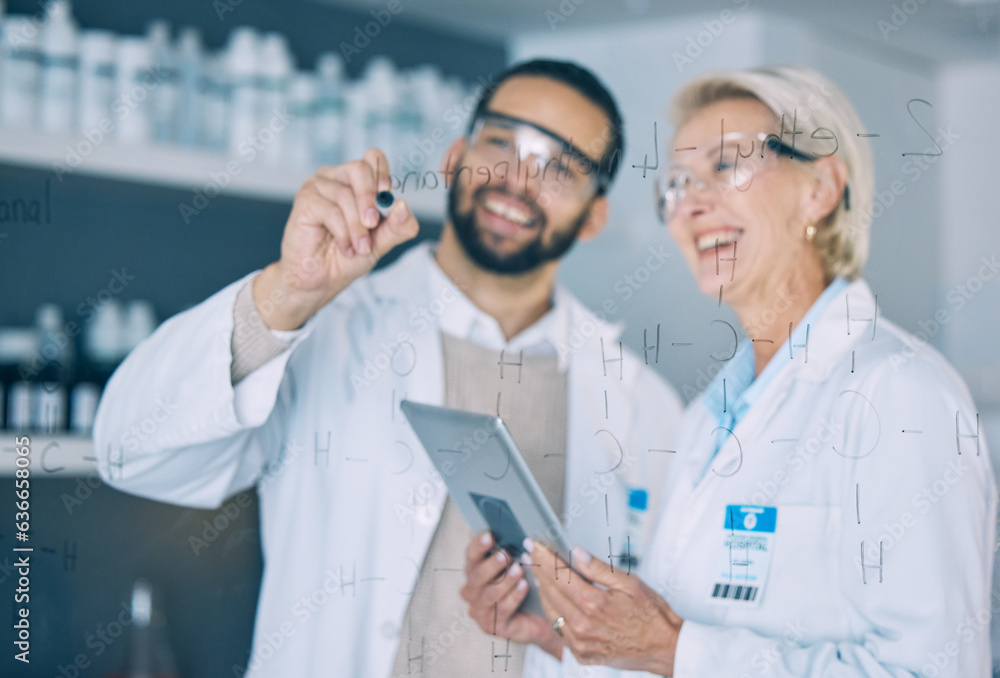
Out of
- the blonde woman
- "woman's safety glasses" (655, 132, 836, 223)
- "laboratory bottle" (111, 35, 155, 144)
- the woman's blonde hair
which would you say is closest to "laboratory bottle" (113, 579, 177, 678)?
the blonde woman

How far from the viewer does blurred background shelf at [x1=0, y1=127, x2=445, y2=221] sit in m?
1.27

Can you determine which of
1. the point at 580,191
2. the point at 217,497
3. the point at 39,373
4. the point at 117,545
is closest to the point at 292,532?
the point at 217,497

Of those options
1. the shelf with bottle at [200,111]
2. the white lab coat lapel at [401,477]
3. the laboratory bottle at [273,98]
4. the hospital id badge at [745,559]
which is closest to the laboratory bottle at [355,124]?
the shelf with bottle at [200,111]

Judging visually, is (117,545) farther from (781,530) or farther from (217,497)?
(781,530)

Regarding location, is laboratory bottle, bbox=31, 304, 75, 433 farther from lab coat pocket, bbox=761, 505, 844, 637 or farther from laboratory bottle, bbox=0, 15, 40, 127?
lab coat pocket, bbox=761, 505, 844, 637

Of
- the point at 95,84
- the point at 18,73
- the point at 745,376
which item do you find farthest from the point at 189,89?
the point at 745,376

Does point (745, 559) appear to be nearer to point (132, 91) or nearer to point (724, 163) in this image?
point (724, 163)

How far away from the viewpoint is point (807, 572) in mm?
945

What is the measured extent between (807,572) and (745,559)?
65 mm

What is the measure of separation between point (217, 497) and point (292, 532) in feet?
0.37

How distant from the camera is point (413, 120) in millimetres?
1725

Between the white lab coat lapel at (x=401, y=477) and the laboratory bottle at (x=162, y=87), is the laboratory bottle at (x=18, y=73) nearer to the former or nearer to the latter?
the laboratory bottle at (x=162, y=87)

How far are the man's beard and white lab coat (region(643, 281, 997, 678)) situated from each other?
41 cm

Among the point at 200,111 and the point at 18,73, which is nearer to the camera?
the point at 18,73
